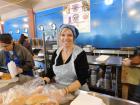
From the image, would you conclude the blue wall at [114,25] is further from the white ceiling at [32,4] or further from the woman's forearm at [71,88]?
the woman's forearm at [71,88]

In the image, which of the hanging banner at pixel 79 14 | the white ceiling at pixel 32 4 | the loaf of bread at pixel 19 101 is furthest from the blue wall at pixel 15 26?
the loaf of bread at pixel 19 101

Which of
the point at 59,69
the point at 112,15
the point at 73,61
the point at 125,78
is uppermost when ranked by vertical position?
the point at 112,15

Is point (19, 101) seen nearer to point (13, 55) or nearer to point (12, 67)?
point (12, 67)

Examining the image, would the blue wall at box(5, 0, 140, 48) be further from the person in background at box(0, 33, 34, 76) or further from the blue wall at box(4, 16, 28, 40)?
the blue wall at box(4, 16, 28, 40)

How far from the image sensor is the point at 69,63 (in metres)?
1.45

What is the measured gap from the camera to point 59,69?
152cm

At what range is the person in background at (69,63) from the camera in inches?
54.4

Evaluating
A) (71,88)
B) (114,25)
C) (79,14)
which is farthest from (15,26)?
(71,88)

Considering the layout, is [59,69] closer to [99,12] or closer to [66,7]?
[99,12]

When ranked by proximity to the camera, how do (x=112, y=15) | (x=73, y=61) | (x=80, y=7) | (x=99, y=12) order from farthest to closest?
(x=80, y=7), (x=99, y=12), (x=112, y=15), (x=73, y=61)

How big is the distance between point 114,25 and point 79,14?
4.16ft

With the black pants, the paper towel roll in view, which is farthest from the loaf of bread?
the black pants

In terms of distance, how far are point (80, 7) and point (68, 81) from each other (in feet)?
11.3

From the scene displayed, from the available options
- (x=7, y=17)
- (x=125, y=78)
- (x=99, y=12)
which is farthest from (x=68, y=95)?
(x=7, y=17)
